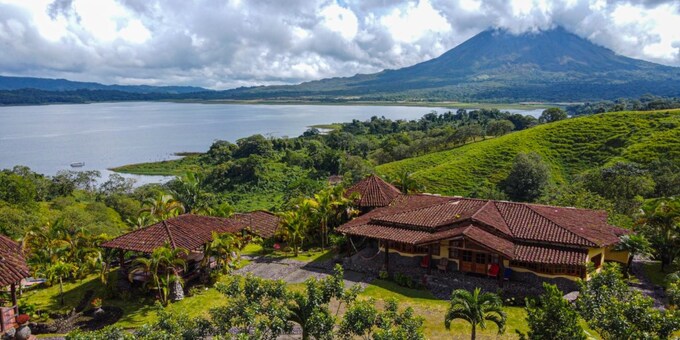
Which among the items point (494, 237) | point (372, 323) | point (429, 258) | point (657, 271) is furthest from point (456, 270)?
point (372, 323)

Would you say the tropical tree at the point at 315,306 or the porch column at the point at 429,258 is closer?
the tropical tree at the point at 315,306

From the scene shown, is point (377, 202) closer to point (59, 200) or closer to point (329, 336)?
point (329, 336)

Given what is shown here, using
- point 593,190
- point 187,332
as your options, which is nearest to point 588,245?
point 187,332

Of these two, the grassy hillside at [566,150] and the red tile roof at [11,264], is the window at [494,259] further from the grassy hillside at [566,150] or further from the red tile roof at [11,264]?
the grassy hillside at [566,150]

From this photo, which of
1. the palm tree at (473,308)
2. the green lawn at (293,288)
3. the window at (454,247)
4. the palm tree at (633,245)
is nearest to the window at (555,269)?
the green lawn at (293,288)

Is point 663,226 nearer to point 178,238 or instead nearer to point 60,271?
point 178,238

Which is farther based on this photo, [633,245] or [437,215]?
[437,215]
